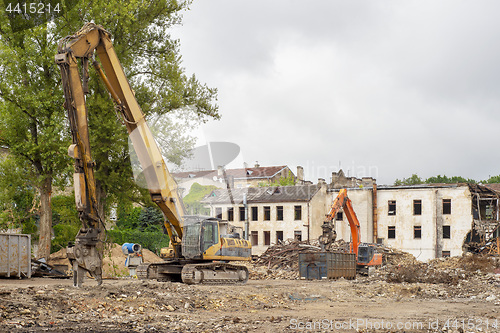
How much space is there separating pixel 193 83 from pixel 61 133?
7593 mm

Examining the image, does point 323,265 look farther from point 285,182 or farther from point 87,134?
point 285,182

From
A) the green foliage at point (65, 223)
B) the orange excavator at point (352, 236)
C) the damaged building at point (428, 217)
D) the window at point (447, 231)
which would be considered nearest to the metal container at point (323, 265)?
the orange excavator at point (352, 236)

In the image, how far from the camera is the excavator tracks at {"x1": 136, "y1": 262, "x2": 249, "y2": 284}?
21.2 meters

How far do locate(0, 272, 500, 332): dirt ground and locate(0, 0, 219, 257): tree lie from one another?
10.9m

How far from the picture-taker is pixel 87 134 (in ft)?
49.1

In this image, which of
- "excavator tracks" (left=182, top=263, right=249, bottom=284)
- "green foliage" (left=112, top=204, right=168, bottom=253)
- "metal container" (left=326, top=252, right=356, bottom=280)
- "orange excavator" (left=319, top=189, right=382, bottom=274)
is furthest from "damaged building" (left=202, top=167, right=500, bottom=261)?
"excavator tracks" (left=182, top=263, right=249, bottom=284)

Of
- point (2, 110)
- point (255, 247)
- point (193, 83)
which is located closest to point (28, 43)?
point (2, 110)

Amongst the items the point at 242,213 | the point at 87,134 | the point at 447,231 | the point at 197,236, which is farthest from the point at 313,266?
the point at 242,213

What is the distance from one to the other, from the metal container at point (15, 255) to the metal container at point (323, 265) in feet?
42.9

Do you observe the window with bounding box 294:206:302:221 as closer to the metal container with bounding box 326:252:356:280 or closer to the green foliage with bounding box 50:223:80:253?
the metal container with bounding box 326:252:356:280

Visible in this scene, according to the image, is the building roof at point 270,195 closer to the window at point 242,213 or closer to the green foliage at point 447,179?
the window at point 242,213

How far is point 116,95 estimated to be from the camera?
18000 millimetres

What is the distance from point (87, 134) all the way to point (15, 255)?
1072 centimetres

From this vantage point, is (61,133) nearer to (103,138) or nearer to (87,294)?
(103,138)
